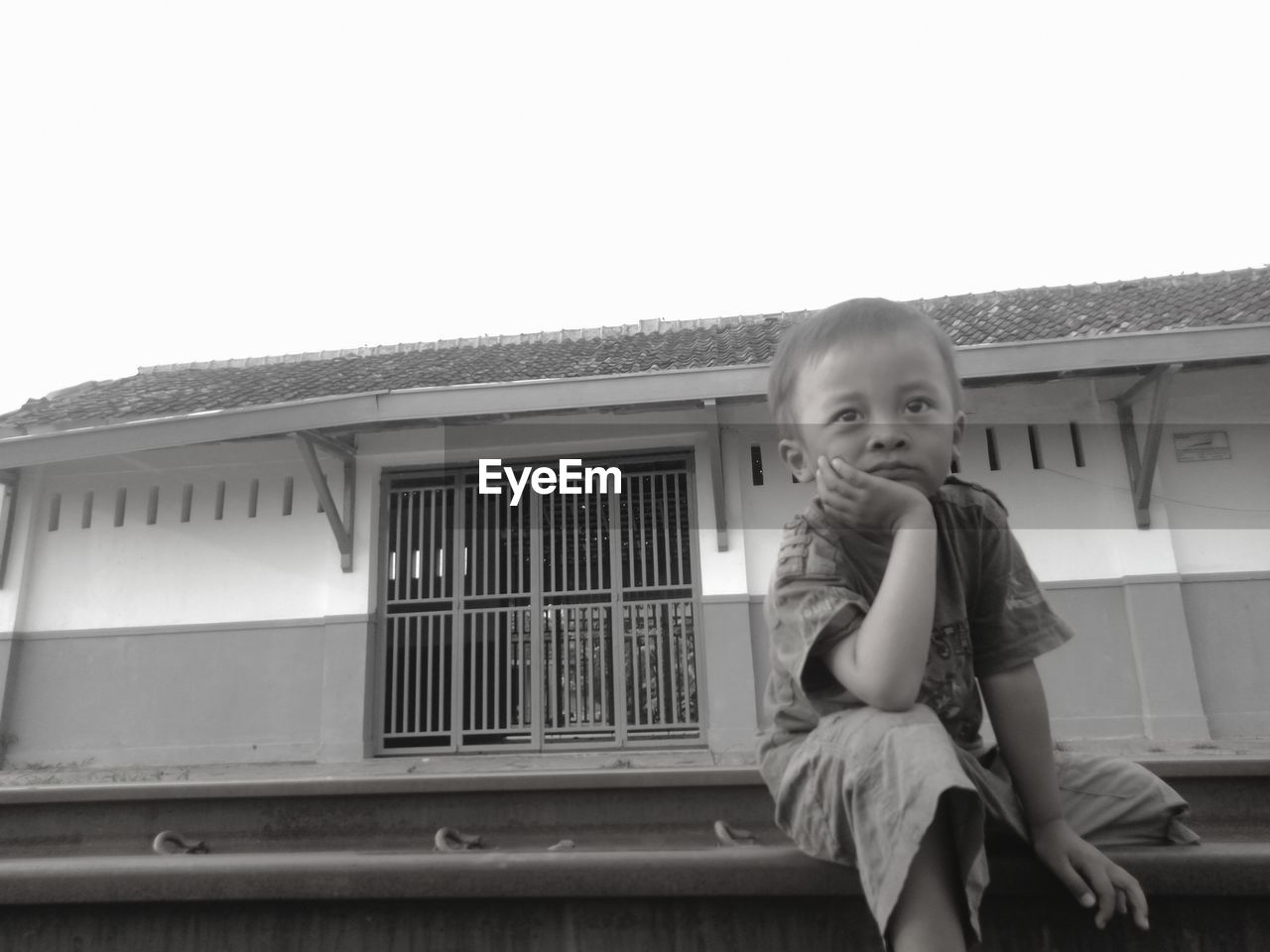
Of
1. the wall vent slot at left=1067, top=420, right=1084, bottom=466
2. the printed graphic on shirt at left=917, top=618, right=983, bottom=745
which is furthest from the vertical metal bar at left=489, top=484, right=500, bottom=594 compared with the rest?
the printed graphic on shirt at left=917, top=618, right=983, bottom=745

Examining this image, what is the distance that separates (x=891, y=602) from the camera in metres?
1.00

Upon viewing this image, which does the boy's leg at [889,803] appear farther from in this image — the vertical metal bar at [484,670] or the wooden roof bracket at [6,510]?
the wooden roof bracket at [6,510]

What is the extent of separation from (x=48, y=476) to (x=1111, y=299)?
1136cm

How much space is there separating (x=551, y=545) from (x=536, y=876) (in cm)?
692

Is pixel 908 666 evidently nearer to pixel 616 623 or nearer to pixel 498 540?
pixel 616 623

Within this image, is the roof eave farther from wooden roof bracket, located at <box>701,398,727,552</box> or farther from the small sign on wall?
the small sign on wall

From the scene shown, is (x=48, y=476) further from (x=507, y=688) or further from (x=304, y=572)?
(x=507, y=688)

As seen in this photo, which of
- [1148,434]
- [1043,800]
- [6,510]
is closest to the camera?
[1043,800]

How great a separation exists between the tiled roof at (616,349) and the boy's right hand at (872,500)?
6559 mm

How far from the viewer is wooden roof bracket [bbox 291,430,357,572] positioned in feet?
25.3

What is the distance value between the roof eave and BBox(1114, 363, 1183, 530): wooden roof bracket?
0.40 meters

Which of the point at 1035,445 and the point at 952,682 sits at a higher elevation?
the point at 1035,445

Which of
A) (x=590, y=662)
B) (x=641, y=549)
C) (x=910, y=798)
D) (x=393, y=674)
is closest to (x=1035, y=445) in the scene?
(x=641, y=549)

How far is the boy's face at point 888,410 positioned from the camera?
1.12 meters
